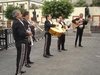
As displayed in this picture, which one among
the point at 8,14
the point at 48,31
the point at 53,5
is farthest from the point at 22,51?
the point at 8,14

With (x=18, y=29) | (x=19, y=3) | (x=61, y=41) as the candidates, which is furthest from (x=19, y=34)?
(x=19, y=3)

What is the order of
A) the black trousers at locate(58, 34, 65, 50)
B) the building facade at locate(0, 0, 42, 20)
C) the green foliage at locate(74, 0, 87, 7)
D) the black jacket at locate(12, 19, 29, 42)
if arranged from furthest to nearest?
the building facade at locate(0, 0, 42, 20) < the green foliage at locate(74, 0, 87, 7) < the black trousers at locate(58, 34, 65, 50) < the black jacket at locate(12, 19, 29, 42)

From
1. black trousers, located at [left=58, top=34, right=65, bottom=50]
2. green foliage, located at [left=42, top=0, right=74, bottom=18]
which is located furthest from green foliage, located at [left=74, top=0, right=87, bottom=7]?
black trousers, located at [left=58, top=34, right=65, bottom=50]

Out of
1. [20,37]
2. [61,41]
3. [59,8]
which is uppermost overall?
[59,8]

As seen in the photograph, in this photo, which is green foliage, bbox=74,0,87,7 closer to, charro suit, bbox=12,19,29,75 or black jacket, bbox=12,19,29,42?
charro suit, bbox=12,19,29,75

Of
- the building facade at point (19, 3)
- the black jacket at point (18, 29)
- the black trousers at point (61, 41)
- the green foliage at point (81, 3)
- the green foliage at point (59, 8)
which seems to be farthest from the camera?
the building facade at point (19, 3)

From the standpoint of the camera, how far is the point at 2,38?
10773 millimetres

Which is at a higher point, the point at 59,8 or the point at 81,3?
the point at 81,3

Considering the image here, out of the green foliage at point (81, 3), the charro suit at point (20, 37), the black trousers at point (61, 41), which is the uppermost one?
the green foliage at point (81, 3)

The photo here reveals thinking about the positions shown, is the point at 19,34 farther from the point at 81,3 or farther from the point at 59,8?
the point at 81,3

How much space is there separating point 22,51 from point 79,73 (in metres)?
1.82

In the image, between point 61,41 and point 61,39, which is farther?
point 61,41

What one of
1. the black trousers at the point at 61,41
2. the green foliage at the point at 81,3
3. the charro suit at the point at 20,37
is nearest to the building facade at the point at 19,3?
the green foliage at the point at 81,3

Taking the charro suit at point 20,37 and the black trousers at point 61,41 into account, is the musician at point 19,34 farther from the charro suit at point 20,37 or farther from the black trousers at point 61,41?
the black trousers at point 61,41
